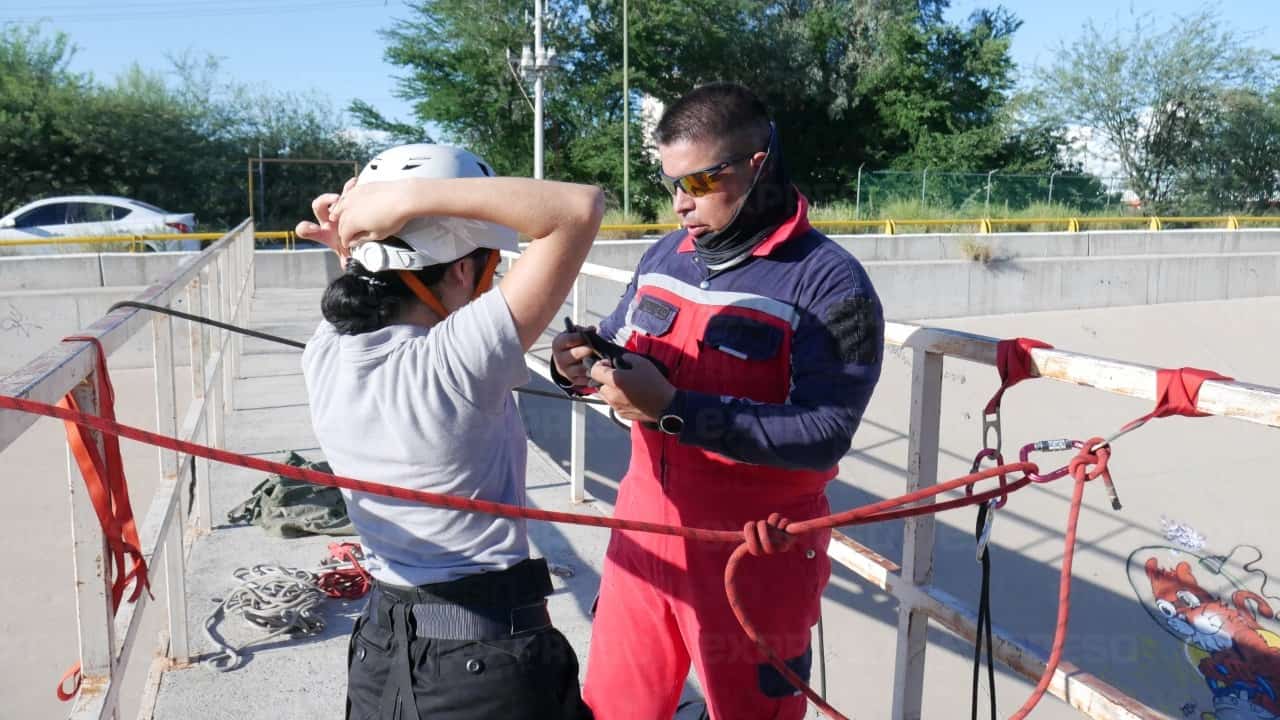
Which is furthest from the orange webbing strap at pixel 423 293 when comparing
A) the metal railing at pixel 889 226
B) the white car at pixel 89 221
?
the white car at pixel 89 221

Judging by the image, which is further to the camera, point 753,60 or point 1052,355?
point 753,60

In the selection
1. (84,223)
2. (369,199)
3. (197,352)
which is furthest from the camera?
(84,223)

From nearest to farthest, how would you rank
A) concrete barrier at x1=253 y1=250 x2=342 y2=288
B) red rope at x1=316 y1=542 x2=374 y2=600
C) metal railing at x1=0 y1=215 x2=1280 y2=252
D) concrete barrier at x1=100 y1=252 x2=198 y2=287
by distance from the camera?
1. red rope at x1=316 y1=542 x2=374 y2=600
2. concrete barrier at x1=100 y1=252 x2=198 y2=287
3. concrete barrier at x1=253 y1=250 x2=342 y2=288
4. metal railing at x1=0 y1=215 x2=1280 y2=252

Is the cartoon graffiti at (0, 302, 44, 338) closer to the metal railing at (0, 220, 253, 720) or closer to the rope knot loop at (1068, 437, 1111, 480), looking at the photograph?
the metal railing at (0, 220, 253, 720)

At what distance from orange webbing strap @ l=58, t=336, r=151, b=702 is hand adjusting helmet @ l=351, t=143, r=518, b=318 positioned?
2.05ft

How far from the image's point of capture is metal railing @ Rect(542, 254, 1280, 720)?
63.4 inches

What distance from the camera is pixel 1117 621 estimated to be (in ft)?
21.3

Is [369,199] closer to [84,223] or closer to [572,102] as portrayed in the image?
[84,223]

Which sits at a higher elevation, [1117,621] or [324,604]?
[324,604]

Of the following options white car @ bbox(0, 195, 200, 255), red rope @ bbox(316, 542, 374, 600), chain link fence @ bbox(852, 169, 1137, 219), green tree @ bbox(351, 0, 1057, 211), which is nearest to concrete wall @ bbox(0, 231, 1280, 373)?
white car @ bbox(0, 195, 200, 255)

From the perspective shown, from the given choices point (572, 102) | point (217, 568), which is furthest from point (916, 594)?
point (572, 102)

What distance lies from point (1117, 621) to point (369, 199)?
6533mm

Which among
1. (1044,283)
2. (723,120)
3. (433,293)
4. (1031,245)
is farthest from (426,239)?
(1031,245)

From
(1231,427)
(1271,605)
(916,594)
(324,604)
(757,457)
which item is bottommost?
(1271,605)
